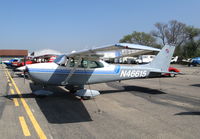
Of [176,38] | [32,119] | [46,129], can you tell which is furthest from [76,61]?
[176,38]

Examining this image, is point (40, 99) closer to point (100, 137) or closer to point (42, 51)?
point (100, 137)

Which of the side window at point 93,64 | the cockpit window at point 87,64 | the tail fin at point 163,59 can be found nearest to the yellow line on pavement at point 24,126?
the cockpit window at point 87,64

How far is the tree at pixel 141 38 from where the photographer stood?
75356 millimetres

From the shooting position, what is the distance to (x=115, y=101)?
753cm

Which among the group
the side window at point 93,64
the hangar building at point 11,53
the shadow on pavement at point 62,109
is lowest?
the shadow on pavement at point 62,109

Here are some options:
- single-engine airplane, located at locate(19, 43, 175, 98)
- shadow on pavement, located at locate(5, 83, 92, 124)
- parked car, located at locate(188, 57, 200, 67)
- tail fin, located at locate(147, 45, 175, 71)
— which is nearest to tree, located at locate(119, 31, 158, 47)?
parked car, located at locate(188, 57, 200, 67)

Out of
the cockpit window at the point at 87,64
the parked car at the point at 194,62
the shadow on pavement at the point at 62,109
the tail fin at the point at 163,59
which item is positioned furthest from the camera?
the parked car at the point at 194,62

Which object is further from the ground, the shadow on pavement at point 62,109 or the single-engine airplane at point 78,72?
the single-engine airplane at point 78,72

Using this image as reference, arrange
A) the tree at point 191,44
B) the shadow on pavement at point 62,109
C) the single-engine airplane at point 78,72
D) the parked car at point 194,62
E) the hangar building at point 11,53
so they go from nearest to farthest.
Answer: the shadow on pavement at point 62,109, the single-engine airplane at point 78,72, the parked car at point 194,62, the tree at point 191,44, the hangar building at point 11,53

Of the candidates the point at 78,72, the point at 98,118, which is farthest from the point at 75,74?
the point at 98,118

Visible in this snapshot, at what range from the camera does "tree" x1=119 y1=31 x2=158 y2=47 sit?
247 feet

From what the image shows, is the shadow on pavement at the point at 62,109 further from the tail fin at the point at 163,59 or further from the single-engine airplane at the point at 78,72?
the tail fin at the point at 163,59

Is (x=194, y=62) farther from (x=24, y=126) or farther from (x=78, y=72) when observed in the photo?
(x=24, y=126)

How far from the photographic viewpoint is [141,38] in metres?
78.8
